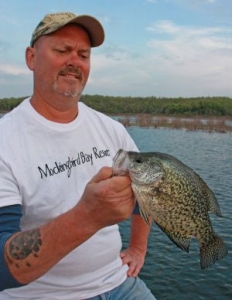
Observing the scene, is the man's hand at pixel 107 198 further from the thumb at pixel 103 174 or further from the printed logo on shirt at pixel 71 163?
the printed logo on shirt at pixel 71 163

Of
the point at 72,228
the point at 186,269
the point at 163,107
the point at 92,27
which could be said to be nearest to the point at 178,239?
the point at 72,228

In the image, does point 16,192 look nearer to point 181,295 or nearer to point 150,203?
point 150,203

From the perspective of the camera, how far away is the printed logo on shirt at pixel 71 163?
298 cm

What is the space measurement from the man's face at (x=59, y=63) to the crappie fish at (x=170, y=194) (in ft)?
2.95

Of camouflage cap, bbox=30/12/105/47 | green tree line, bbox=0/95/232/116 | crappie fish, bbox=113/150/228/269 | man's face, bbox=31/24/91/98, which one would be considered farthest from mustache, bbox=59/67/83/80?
green tree line, bbox=0/95/232/116

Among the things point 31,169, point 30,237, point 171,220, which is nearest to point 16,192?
point 31,169

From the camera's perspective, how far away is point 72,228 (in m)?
2.37

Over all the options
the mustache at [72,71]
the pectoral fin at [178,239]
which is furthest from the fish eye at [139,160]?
the mustache at [72,71]

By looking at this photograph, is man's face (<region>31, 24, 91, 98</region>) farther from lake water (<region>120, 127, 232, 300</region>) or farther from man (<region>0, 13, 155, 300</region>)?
lake water (<region>120, 127, 232, 300</region>)

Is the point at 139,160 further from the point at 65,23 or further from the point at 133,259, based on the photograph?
the point at 133,259

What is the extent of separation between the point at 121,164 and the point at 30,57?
4.75ft

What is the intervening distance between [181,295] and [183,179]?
685 centimetres

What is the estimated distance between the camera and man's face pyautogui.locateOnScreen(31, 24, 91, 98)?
3.23 metres

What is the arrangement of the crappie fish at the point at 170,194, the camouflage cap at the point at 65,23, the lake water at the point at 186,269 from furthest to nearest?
the lake water at the point at 186,269 < the camouflage cap at the point at 65,23 < the crappie fish at the point at 170,194
